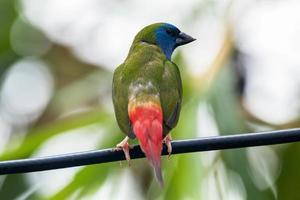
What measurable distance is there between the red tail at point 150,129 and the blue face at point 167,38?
97 centimetres

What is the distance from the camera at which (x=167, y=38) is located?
4.69 metres

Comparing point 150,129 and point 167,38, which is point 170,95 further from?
point 167,38

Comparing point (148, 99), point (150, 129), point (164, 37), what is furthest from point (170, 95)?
point (164, 37)

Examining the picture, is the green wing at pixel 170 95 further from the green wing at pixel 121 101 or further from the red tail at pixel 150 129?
the green wing at pixel 121 101

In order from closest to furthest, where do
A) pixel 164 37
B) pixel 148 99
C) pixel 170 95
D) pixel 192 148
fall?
1. pixel 192 148
2. pixel 148 99
3. pixel 170 95
4. pixel 164 37

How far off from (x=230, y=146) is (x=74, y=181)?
1.80 m

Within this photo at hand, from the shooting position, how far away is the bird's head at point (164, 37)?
4.64m

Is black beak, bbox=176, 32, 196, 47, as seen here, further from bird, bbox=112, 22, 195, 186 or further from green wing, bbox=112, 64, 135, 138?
green wing, bbox=112, 64, 135, 138

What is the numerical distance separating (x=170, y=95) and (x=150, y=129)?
1.23 feet

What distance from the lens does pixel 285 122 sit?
501cm

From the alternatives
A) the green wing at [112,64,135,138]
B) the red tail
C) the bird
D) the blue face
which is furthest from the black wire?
the blue face

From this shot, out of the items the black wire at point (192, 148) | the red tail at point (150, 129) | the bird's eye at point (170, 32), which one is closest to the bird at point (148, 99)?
the red tail at point (150, 129)

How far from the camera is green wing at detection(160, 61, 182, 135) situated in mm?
3656

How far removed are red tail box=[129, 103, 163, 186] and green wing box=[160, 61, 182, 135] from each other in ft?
0.13
